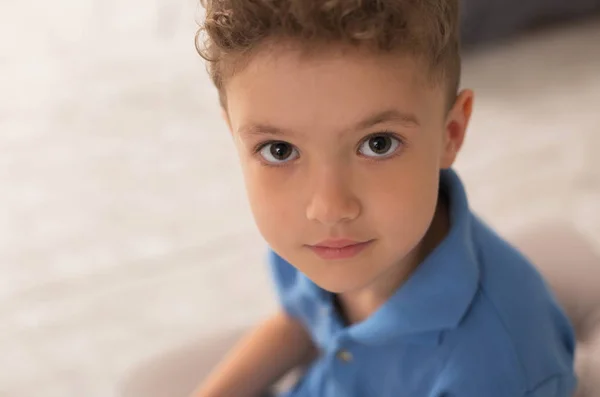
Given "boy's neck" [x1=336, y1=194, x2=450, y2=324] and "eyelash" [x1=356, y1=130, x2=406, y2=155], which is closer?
"eyelash" [x1=356, y1=130, x2=406, y2=155]

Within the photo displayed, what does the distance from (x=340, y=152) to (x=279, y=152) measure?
0.05 meters

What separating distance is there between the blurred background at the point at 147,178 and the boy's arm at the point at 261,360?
5.3 inches

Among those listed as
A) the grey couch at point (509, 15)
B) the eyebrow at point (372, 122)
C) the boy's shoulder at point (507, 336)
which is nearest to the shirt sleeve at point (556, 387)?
the boy's shoulder at point (507, 336)

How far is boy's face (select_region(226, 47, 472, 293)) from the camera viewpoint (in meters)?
0.53

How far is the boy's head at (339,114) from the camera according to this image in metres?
0.52

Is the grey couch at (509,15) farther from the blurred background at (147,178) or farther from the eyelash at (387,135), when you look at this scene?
the eyelash at (387,135)

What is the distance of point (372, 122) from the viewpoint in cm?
54

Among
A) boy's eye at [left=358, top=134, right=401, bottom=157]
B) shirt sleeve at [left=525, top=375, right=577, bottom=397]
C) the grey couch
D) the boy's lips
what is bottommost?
shirt sleeve at [left=525, top=375, right=577, bottom=397]

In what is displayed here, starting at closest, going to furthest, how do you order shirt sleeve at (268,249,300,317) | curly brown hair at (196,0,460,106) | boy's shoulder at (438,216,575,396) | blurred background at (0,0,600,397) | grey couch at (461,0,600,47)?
curly brown hair at (196,0,460,106), boy's shoulder at (438,216,575,396), shirt sleeve at (268,249,300,317), blurred background at (0,0,600,397), grey couch at (461,0,600,47)

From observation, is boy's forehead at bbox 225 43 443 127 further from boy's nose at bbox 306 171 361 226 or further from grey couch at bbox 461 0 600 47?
grey couch at bbox 461 0 600 47

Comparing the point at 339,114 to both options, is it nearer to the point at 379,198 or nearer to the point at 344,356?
the point at 379,198

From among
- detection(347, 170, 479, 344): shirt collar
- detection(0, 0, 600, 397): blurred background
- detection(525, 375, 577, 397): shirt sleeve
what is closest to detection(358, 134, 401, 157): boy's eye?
Answer: detection(347, 170, 479, 344): shirt collar

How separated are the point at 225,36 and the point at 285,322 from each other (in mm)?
368

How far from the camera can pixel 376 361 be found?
672mm
